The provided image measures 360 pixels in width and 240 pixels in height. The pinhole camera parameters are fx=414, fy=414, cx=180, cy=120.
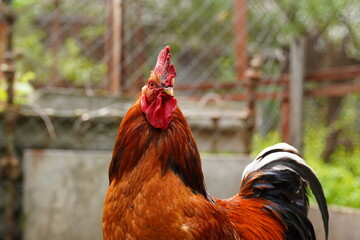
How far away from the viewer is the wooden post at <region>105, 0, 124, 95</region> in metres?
4.23

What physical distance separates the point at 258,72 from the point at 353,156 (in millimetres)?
2233

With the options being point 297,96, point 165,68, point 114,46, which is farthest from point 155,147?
point 297,96

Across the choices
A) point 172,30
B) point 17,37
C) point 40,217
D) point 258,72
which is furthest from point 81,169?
point 17,37

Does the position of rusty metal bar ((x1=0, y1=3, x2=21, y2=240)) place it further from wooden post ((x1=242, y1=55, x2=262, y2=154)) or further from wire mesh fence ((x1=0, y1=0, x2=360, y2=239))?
wooden post ((x1=242, y1=55, x2=262, y2=154))

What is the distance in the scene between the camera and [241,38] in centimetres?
457

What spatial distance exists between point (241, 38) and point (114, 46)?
139 cm

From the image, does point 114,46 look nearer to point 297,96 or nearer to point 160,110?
point 297,96

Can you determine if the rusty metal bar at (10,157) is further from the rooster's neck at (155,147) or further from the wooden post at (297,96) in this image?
the wooden post at (297,96)

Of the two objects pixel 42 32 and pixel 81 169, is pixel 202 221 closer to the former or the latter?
pixel 81 169

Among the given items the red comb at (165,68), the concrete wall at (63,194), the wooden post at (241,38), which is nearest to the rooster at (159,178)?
the red comb at (165,68)

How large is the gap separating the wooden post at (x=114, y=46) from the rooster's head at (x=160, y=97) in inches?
96.1

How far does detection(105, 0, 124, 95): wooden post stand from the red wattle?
246 centimetres

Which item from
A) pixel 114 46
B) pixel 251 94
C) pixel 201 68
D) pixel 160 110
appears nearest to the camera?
pixel 160 110

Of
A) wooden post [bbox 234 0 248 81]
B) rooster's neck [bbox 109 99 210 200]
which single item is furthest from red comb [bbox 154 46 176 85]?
wooden post [bbox 234 0 248 81]
